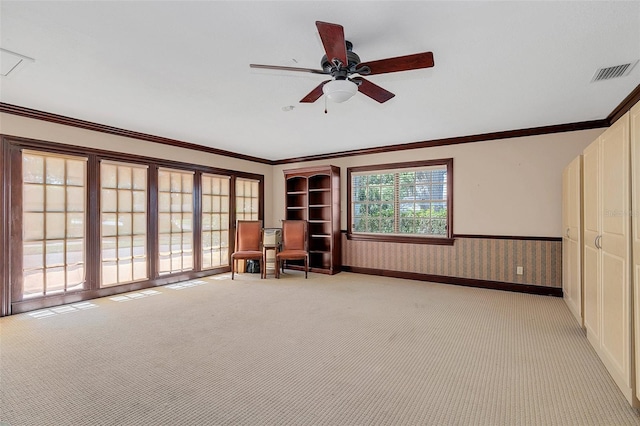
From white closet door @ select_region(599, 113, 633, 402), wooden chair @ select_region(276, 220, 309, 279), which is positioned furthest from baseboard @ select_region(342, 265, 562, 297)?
white closet door @ select_region(599, 113, 633, 402)

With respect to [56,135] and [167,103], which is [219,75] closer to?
[167,103]

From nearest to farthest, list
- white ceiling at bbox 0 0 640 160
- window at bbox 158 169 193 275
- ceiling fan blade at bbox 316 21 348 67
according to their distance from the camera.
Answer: ceiling fan blade at bbox 316 21 348 67
white ceiling at bbox 0 0 640 160
window at bbox 158 169 193 275

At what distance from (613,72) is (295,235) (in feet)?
16.2

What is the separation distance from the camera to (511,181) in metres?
4.77

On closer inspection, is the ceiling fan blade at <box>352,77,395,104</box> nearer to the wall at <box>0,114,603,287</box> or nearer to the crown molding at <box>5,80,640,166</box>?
the crown molding at <box>5,80,640,166</box>

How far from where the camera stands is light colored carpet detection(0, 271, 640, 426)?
1.86 metres

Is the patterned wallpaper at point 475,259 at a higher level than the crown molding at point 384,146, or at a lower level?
lower

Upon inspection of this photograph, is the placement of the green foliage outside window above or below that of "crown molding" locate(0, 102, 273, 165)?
below

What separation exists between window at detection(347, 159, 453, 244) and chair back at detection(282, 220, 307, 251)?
3.10 ft

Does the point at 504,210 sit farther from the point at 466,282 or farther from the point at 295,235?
the point at 295,235

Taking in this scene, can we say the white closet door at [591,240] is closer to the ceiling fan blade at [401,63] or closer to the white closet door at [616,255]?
the white closet door at [616,255]

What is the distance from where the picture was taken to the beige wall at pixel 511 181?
4461 mm

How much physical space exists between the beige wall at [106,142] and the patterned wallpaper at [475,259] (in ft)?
10.4

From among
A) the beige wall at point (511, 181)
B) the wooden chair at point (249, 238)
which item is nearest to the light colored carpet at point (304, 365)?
the beige wall at point (511, 181)
